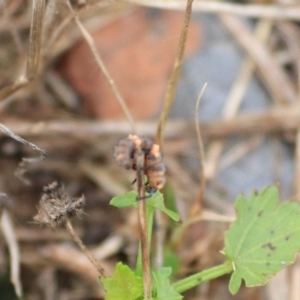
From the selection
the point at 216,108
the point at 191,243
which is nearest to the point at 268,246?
the point at 191,243

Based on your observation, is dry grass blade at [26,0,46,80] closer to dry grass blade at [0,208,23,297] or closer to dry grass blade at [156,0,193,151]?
dry grass blade at [156,0,193,151]

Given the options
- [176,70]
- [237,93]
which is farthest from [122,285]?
[237,93]

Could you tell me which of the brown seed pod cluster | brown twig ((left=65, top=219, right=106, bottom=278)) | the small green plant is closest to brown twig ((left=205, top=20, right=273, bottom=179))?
the small green plant

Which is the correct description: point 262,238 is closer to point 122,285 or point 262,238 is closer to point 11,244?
point 122,285

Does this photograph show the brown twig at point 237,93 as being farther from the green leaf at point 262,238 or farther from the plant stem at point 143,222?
the plant stem at point 143,222

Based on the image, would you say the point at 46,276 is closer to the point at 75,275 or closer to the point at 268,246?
the point at 75,275

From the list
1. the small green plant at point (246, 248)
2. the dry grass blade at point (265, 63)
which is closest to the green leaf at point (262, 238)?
the small green plant at point (246, 248)
